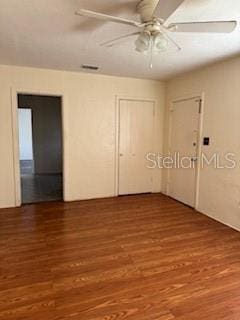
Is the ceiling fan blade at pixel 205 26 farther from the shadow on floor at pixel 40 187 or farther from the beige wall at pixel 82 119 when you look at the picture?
the shadow on floor at pixel 40 187

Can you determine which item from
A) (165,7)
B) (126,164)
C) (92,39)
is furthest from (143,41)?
(126,164)

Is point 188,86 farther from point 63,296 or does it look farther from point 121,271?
point 63,296

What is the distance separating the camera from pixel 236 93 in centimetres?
329

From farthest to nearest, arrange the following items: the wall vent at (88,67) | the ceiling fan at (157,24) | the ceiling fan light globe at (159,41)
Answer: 1. the wall vent at (88,67)
2. the ceiling fan light globe at (159,41)
3. the ceiling fan at (157,24)

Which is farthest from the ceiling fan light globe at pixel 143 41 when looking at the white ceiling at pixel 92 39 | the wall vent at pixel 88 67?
the wall vent at pixel 88 67

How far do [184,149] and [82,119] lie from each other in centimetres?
198

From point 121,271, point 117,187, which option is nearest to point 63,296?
point 121,271

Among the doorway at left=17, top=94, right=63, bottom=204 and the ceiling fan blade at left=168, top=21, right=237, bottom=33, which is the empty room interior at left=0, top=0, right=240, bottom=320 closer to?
the ceiling fan blade at left=168, top=21, right=237, bottom=33

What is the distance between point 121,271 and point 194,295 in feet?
2.24

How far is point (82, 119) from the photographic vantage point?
4.45 metres

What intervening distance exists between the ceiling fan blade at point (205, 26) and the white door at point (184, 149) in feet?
6.97

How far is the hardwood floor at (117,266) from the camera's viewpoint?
1.81 meters

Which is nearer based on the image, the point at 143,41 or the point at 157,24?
the point at 157,24

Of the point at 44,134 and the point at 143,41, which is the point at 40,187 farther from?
the point at 143,41
